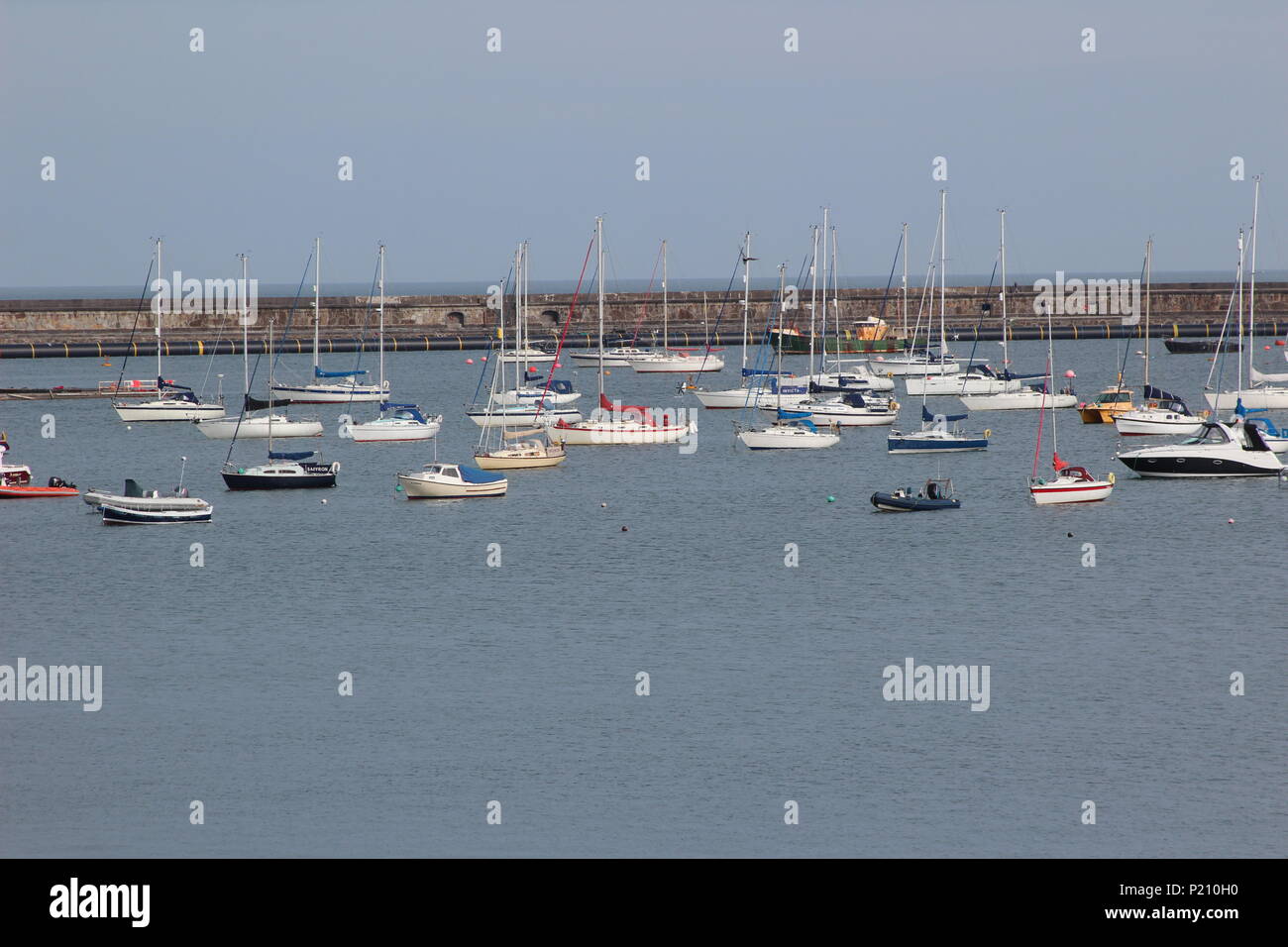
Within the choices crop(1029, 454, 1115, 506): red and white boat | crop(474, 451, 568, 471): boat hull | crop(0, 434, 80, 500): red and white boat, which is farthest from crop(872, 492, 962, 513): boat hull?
crop(0, 434, 80, 500): red and white boat

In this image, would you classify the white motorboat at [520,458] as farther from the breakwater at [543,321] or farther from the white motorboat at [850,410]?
the breakwater at [543,321]

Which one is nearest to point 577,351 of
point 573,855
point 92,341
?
point 92,341

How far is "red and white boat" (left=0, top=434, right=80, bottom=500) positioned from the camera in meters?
60.4

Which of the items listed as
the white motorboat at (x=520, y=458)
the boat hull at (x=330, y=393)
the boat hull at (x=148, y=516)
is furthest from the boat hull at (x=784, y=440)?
the boat hull at (x=148, y=516)

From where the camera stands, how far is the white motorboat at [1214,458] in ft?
199

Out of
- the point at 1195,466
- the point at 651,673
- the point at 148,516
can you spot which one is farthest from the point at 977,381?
the point at 651,673

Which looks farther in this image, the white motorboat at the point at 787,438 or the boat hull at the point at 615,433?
the boat hull at the point at 615,433

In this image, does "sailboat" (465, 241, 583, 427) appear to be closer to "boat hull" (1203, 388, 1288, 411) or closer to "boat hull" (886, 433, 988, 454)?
Answer: "boat hull" (886, 433, 988, 454)

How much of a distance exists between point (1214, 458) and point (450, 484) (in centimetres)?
2840

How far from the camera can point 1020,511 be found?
55375 mm

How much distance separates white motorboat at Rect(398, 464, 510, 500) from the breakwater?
73.7m

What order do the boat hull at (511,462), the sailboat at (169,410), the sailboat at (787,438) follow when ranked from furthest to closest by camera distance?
1. the sailboat at (169,410)
2. the sailboat at (787,438)
3. the boat hull at (511,462)

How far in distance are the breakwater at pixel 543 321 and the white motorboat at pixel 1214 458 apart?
239 ft
